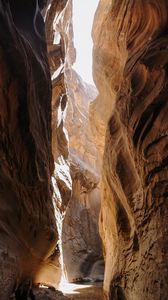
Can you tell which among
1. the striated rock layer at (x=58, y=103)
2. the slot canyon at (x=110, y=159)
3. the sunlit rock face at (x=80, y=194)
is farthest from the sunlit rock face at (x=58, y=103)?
the sunlit rock face at (x=80, y=194)

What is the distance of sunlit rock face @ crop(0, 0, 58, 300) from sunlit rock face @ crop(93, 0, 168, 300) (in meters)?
2.16

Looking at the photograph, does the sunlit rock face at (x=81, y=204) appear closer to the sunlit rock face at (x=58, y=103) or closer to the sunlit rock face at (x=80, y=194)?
the sunlit rock face at (x=80, y=194)

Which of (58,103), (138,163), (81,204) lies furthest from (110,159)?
(81,204)

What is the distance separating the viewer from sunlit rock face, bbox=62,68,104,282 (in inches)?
783

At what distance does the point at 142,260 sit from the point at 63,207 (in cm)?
831

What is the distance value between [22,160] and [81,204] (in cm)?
1677

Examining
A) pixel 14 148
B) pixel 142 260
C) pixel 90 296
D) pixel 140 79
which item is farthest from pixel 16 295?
pixel 140 79

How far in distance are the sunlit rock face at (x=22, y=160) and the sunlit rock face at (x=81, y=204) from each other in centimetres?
1058

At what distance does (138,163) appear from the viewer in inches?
285

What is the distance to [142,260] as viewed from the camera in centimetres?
629

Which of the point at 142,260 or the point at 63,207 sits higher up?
the point at 63,207

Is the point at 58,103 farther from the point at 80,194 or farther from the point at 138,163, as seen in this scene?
the point at 80,194

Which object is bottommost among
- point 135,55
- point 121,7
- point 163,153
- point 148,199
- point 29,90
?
point 148,199

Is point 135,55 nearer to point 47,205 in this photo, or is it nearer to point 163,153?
point 163,153
